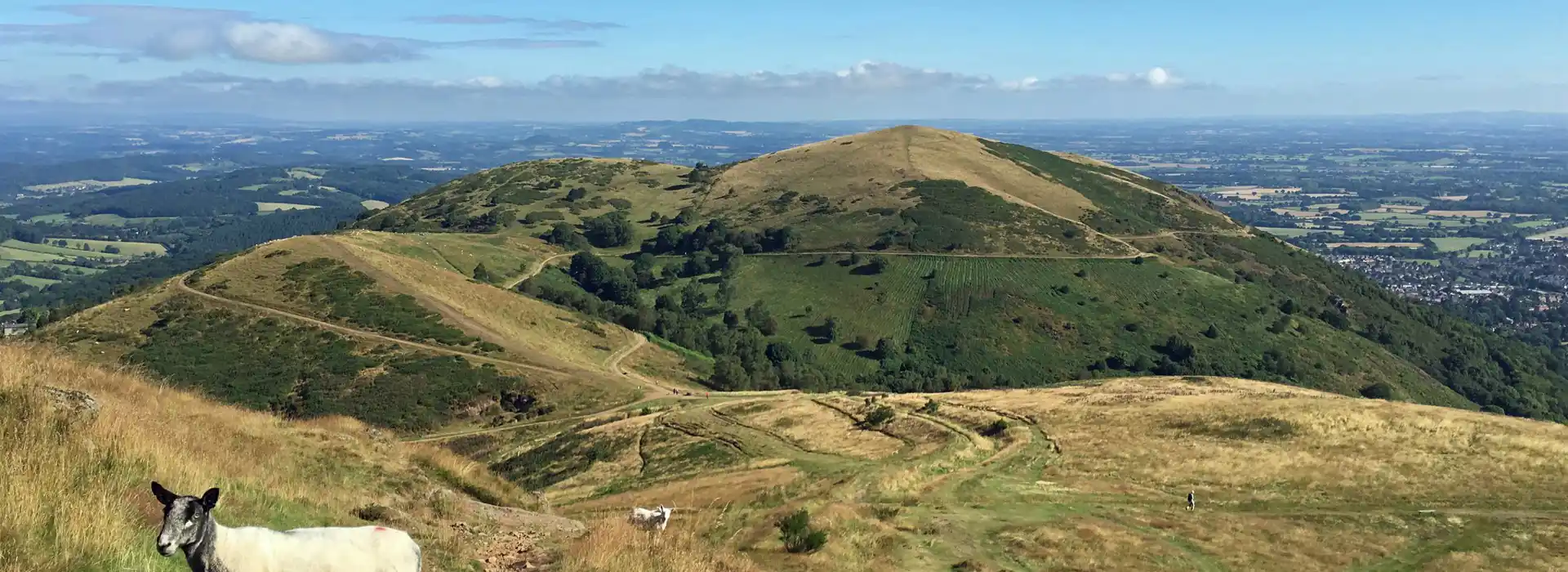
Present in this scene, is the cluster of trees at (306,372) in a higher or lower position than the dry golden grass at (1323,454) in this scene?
lower

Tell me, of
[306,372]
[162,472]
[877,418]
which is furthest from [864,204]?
[162,472]

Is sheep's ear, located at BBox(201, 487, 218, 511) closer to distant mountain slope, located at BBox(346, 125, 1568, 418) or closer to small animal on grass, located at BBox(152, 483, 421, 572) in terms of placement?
small animal on grass, located at BBox(152, 483, 421, 572)

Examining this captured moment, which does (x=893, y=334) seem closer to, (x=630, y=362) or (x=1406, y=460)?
(x=630, y=362)

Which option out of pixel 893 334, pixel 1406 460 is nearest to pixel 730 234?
pixel 893 334

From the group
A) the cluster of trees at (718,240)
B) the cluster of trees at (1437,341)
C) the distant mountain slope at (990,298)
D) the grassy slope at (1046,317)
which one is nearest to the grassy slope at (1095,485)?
the distant mountain slope at (990,298)

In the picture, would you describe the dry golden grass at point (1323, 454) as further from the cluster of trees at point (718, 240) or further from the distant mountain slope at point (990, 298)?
the cluster of trees at point (718, 240)

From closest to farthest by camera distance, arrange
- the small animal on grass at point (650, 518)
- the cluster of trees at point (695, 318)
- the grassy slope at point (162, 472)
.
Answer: the grassy slope at point (162, 472)
the small animal on grass at point (650, 518)
the cluster of trees at point (695, 318)

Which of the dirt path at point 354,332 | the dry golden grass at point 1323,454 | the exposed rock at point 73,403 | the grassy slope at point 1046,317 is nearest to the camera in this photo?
the exposed rock at point 73,403

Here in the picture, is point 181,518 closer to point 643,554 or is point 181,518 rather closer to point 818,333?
point 643,554
